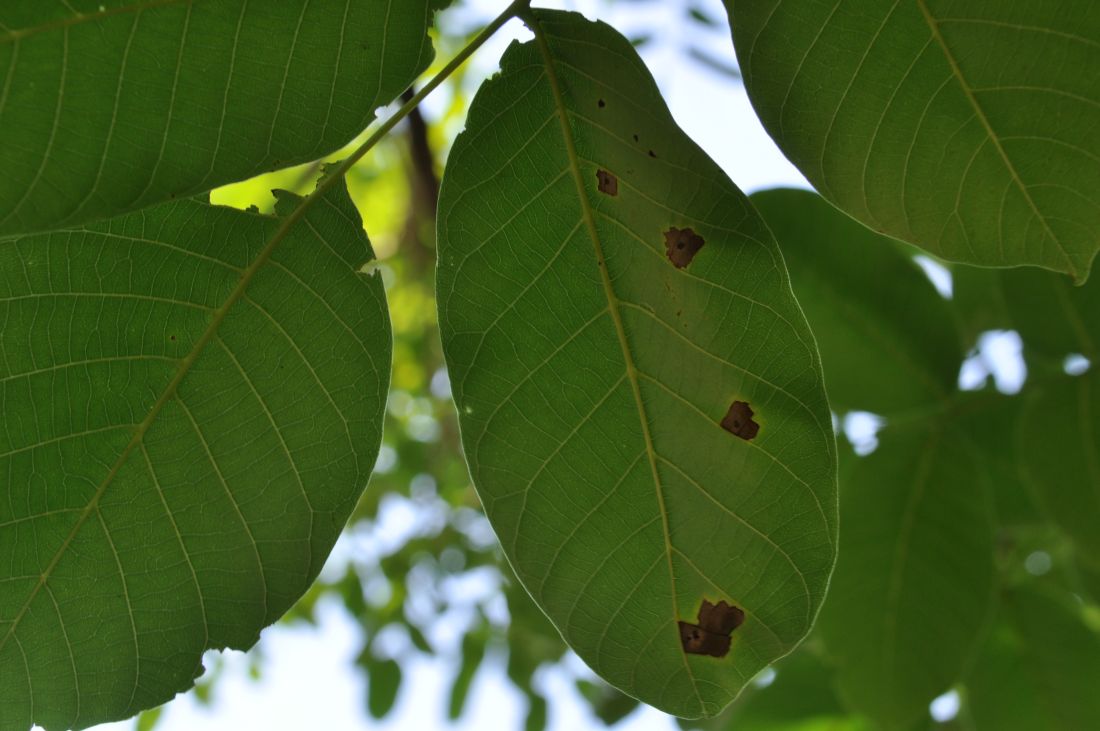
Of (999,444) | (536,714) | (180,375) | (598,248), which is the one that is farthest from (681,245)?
(536,714)

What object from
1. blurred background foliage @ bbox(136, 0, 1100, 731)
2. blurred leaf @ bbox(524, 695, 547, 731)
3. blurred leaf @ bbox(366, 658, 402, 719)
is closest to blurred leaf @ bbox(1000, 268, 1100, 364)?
blurred background foliage @ bbox(136, 0, 1100, 731)

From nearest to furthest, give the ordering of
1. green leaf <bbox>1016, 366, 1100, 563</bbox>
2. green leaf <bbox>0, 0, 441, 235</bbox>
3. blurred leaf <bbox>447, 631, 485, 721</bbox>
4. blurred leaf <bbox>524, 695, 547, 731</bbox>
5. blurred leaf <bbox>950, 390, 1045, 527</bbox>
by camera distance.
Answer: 1. green leaf <bbox>0, 0, 441, 235</bbox>
2. green leaf <bbox>1016, 366, 1100, 563</bbox>
3. blurred leaf <bbox>950, 390, 1045, 527</bbox>
4. blurred leaf <bbox>524, 695, 547, 731</bbox>
5. blurred leaf <bbox>447, 631, 485, 721</bbox>

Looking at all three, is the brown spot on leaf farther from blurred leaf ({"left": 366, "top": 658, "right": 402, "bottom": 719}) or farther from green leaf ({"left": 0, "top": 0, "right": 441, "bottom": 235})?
blurred leaf ({"left": 366, "top": 658, "right": 402, "bottom": 719})

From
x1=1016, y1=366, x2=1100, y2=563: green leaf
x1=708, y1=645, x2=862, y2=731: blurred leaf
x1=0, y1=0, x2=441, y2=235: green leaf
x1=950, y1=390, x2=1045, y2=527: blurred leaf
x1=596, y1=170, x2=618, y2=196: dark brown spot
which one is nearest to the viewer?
x1=0, y1=0, x2=441, y2=235: green leaf

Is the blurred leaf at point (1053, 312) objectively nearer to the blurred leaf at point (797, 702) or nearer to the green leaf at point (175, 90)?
the blurred leaf at point (797, 702)

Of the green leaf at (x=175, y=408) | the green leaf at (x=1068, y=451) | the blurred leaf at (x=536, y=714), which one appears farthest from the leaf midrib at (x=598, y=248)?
the blurred leaf at (x=536, y=714)

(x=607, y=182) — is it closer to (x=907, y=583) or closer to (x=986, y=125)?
(x=986, y=125)

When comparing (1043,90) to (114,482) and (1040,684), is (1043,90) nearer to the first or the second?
(114,482)
